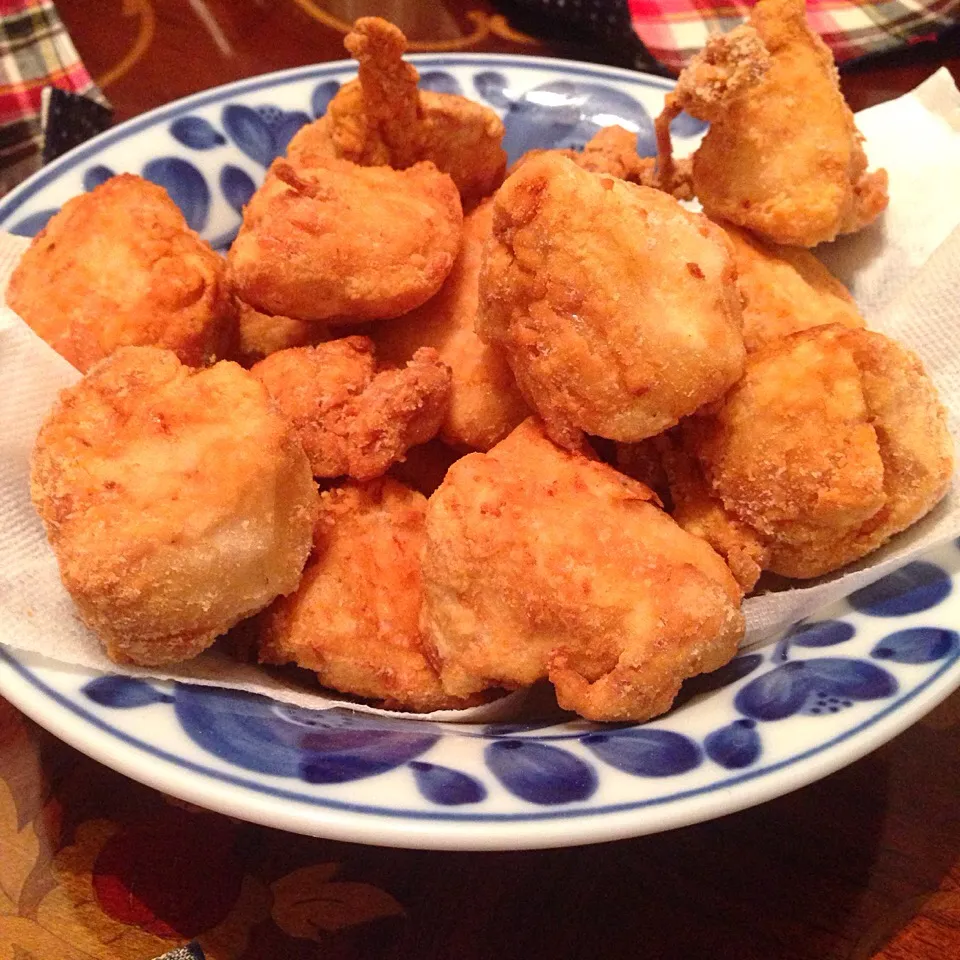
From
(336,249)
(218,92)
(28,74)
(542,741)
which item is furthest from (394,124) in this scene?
(28,74)

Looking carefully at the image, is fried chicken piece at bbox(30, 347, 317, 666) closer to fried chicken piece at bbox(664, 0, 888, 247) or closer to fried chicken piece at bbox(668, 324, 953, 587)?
fried chicken piece at bbox(668, 324, 953, 587)

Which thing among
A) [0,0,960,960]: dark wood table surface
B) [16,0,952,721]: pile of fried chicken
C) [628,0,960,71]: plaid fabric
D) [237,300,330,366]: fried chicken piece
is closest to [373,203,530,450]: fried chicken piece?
[16,0,952,721]: pile of fried chicken

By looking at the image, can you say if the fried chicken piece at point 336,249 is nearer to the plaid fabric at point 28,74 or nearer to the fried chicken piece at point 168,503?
the fried chicken piece at point 168,503

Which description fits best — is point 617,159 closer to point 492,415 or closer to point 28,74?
point 492,415

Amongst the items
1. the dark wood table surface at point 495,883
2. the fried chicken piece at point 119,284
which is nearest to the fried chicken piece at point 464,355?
the fried chicken piece at point 119,284

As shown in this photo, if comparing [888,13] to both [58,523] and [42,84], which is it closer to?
[42,84]

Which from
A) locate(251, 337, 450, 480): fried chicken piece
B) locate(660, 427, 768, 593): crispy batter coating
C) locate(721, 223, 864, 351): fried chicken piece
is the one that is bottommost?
locate(660, 427, 768, 593): crispy batter coating

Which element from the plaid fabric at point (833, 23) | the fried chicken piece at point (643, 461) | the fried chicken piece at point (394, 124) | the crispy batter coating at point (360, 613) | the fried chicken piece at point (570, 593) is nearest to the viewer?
the fried chicken piece at point (570, 593)
